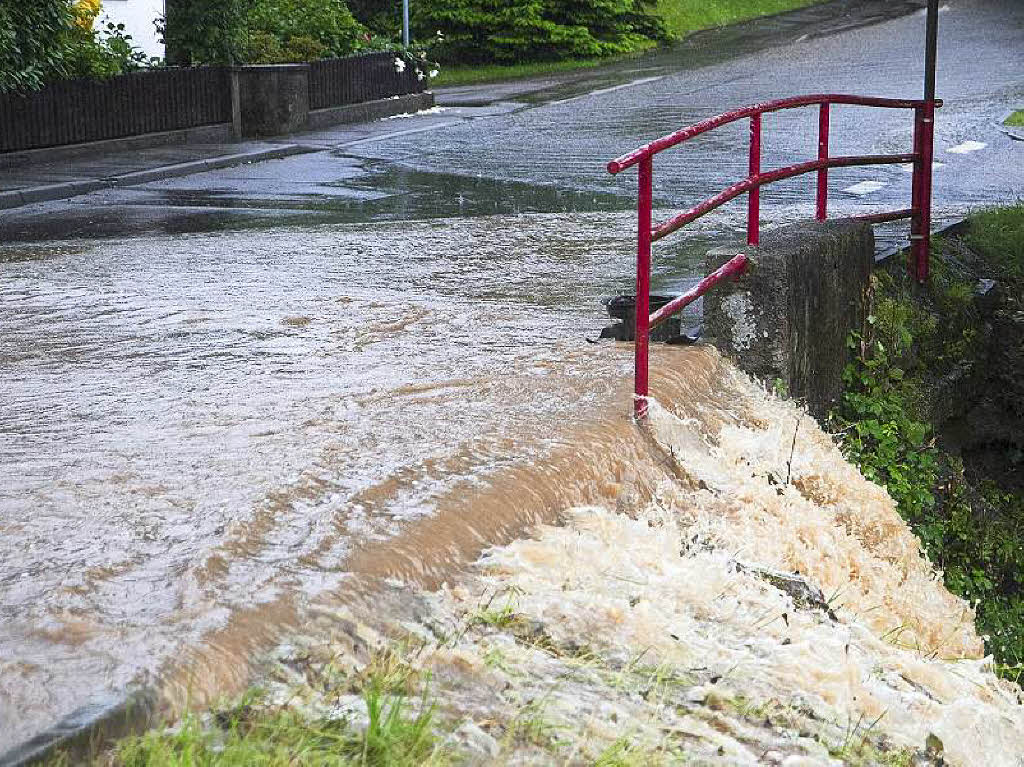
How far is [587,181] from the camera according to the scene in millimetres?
15039

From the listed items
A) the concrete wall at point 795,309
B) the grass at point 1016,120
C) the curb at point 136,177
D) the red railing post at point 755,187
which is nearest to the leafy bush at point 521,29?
the grass at point 1016,120

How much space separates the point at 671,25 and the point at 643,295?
32.3 m

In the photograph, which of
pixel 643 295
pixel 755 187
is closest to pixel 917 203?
pixel 755 187

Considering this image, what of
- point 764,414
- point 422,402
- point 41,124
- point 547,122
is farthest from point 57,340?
point 547,122

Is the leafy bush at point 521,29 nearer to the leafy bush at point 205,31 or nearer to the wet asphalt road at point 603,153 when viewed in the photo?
the wet asphalt road at point 603,153

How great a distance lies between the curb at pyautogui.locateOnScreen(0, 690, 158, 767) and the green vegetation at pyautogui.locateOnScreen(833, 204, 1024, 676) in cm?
492

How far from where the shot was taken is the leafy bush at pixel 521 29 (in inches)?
1287

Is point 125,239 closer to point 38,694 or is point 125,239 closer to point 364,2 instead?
point 38,694

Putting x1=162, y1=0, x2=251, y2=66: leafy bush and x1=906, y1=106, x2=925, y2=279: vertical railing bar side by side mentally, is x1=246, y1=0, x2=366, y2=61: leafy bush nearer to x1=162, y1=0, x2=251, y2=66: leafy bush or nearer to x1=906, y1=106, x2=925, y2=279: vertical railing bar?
x1=162, y1=0, x2=251, y2=66: leafy bush

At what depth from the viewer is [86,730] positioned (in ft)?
11.2

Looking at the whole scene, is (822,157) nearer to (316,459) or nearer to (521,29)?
(316,459)

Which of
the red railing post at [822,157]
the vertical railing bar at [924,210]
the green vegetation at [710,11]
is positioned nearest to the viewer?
the red railing post at [822,157]

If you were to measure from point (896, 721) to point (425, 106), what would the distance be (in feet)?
68.8

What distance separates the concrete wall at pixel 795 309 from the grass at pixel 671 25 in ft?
75.2
